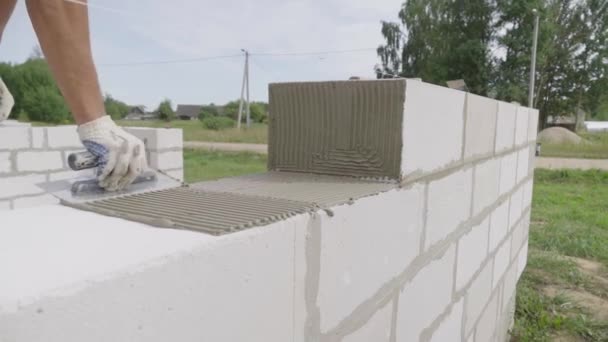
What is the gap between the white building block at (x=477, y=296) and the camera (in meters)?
2.23

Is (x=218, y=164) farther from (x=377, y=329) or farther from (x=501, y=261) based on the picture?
(x=377, y=329)

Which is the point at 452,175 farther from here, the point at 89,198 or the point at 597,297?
the point at 597,297

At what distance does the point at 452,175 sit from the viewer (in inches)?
70.1

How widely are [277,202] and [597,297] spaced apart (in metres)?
4.53

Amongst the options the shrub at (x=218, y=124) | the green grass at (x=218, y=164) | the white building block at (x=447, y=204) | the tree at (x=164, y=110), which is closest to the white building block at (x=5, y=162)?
the white building block at (x=447, y=204)

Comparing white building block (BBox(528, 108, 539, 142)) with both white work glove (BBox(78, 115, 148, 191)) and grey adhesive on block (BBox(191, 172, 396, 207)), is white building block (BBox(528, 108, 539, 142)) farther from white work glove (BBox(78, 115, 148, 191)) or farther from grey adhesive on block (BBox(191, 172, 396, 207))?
white work glove (BBox(78, 115, 148, 191))

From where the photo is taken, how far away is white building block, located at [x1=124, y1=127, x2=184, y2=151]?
4355 mm

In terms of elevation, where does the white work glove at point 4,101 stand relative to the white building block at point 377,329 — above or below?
above

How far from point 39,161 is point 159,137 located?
1040 millimetres

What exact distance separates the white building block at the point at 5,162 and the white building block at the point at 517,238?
4.01 meters

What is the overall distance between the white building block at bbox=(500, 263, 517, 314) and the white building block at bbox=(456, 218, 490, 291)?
106cm

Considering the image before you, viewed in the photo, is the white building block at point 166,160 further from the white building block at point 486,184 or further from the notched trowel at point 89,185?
the notched trowel at point 89,185

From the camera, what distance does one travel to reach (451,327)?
1.95 m

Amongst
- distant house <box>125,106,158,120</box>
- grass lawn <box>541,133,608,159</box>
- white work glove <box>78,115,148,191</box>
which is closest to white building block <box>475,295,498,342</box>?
white work glove <box>78,115,148,191</box>
